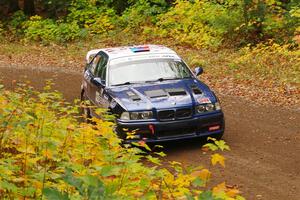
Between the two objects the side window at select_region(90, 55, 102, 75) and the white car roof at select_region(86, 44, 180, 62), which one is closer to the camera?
the white car roof at select_region(86, 44, 180, 62)

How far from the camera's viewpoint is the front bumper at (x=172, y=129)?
8625 millimetres

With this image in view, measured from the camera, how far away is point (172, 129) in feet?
28.6

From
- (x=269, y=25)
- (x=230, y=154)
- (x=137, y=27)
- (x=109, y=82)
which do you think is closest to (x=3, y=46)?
(x=137, y=27)

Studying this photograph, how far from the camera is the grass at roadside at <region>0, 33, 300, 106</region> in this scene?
13.7m

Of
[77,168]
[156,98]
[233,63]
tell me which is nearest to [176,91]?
[156,98]

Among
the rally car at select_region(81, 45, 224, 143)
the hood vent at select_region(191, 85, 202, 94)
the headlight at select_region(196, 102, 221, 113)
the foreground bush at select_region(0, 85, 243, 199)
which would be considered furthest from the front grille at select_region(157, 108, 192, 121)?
the foreground bush at select_region(0, 85, 243, 199)

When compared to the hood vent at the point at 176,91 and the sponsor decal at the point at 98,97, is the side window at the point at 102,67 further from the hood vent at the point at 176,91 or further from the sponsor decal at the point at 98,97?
the hood vent at the point at 176,91

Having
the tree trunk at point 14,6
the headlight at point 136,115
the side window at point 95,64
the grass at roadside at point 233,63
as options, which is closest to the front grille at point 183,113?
the headlight at point 136,115

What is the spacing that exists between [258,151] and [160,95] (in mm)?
2016

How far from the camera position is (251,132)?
402 inches

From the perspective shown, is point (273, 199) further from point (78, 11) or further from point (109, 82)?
point (78, 11)

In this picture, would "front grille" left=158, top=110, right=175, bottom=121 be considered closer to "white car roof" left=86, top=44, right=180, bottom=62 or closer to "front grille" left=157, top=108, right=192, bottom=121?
"front grille" left=157, top=108, right=192, bottom=121

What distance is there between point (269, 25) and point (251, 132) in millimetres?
9012

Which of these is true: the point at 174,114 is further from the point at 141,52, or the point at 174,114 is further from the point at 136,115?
the point at 141,52
